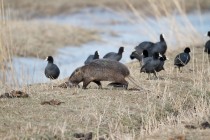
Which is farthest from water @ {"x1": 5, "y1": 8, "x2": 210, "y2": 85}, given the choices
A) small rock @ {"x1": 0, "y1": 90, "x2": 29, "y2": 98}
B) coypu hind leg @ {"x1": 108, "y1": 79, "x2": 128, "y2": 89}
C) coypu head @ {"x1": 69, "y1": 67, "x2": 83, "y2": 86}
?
small rock @ {"x1": 0, "y1": 90, "x2": 29, "y2": 98}

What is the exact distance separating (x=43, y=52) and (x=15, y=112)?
12.6m

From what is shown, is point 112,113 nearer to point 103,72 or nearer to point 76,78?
point 103,72

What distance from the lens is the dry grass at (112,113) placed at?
854 centimetres

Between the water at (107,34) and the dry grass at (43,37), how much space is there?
1.26 ft

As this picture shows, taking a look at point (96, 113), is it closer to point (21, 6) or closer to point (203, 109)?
point (203, 109)

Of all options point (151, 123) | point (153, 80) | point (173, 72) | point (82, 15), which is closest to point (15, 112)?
point (151, 123)

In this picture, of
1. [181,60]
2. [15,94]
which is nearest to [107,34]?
[181,60]

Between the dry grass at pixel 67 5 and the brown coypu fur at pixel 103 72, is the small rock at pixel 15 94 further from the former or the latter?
the dry grass at pixel 67 5

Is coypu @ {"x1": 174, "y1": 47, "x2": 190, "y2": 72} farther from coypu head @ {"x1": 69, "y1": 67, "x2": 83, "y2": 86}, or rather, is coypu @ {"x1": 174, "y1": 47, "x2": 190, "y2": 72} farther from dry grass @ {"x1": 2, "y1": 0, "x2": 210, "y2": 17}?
dry grass @ {"x1": 2, "y1": 0, "x2": 210, "y2": 17}

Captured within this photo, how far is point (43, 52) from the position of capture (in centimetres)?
2202

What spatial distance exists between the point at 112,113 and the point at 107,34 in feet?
60.2

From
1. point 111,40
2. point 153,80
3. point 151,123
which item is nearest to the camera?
point 151,123

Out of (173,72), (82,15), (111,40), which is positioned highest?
(82,15)

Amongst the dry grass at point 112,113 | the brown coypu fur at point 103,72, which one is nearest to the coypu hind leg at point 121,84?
the brown coypu fur at point 103,72
